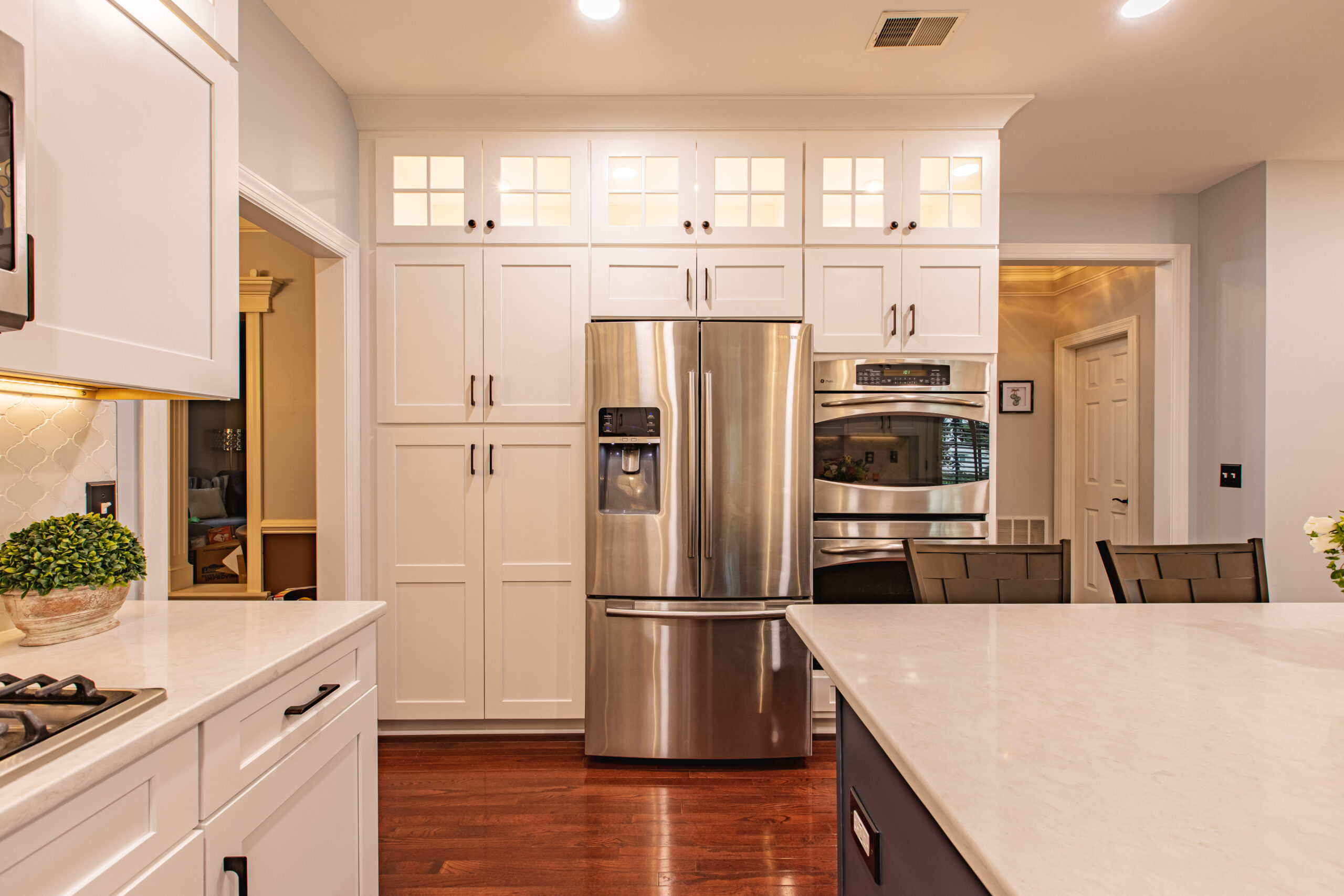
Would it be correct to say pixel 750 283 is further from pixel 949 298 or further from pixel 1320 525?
pixel 1320 525

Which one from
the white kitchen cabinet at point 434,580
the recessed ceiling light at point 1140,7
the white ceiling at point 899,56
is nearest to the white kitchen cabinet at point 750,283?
the white ceiling at point 899,56

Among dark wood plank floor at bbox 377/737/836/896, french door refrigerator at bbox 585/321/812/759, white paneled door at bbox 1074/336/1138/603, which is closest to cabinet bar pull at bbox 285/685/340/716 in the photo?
dark wood plank floor at bbox 377/737/836/896

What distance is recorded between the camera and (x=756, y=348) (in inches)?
95.5

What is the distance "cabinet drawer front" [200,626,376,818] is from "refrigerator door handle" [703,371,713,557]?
1.31 metres

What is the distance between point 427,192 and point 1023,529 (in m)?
4.66

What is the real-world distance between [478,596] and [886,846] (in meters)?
2.02

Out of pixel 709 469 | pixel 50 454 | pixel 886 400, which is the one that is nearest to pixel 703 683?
pixel 709 469

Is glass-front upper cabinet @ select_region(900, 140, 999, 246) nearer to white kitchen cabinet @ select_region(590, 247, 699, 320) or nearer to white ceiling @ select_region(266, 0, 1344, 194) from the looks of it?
white ceiling @ select_region(266, 0, 1344, 194)

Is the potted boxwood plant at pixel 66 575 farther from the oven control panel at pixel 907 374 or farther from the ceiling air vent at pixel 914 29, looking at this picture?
the ceiling air vent at pixel 914 29

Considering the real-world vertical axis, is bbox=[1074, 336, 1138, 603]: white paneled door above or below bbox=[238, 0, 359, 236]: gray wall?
below

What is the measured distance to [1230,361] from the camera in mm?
3293

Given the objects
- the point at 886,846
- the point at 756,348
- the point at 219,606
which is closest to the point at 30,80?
the point at 219,606

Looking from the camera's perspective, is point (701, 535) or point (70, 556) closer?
point (70, 556)

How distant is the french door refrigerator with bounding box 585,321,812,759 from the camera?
7.96 feet
